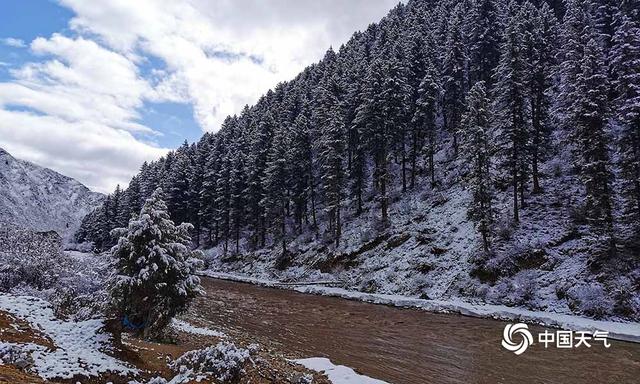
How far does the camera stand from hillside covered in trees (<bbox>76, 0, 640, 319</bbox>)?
1111 inches

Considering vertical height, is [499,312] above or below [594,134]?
below

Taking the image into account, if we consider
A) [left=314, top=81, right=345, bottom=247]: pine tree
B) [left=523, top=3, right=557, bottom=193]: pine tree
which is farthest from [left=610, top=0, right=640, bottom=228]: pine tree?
[left=314, top=81, right=345, bottom=247]: pine tree

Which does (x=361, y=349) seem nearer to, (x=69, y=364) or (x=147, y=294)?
(x=147, y=294)

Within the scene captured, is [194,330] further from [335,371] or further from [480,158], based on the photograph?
[480,158]

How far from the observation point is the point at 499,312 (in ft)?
84.8

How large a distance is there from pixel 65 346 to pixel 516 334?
2072 cm

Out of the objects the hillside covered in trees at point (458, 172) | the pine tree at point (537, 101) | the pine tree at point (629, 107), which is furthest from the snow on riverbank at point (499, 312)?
the pine tree at point (537, 101)

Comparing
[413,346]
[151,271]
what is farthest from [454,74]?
[151,271]

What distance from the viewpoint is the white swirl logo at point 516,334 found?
18750 mm

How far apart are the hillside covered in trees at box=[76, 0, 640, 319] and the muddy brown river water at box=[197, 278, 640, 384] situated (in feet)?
22.8

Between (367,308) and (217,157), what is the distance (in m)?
47.5

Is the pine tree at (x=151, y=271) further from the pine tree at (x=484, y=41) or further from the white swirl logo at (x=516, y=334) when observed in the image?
the pine tree at (x=484, y=41)

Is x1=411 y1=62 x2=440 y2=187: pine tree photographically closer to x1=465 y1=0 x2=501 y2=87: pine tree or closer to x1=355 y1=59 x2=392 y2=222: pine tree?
x1=355 y1=59 x2=392 y2=222: pine tree

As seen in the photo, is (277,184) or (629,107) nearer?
(629,107)
